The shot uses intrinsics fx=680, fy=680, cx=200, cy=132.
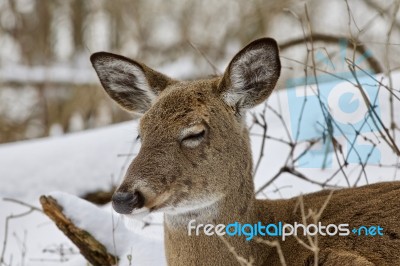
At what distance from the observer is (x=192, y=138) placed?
2.95 metres

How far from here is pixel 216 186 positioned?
2953mm

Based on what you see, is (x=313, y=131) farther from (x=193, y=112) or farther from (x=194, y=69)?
(x=194, y=69)

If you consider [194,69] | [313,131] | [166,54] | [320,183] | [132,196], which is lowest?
[132,196]

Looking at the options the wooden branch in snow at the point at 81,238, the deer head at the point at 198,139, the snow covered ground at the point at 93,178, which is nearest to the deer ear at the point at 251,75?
the deer head at the point at 198,139

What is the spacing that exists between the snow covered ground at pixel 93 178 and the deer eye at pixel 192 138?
107 centimetres

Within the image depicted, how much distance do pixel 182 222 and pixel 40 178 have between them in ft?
10.5

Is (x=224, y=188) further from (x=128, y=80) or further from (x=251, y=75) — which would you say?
(x=128, y=80)

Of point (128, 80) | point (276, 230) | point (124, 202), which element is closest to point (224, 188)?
point (276, 230)

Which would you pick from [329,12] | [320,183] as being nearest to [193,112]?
[320,183]

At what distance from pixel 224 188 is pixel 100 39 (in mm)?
14005

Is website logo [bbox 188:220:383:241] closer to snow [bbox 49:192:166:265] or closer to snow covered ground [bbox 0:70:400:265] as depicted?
snow covered ground [bbox 0:70:400:265]

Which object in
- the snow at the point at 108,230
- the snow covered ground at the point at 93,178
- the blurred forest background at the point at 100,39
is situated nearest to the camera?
the snow at the point at 108,230

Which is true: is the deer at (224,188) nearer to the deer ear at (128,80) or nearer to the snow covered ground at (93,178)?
the deer ear at (128,80)

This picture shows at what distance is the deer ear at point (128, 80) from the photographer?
11.3 ft
